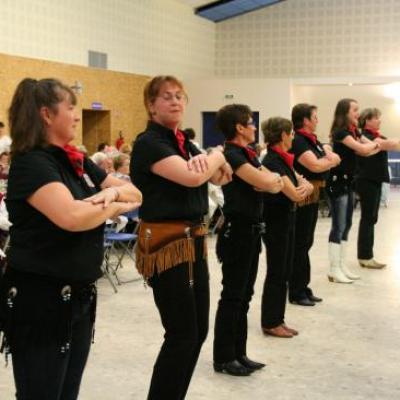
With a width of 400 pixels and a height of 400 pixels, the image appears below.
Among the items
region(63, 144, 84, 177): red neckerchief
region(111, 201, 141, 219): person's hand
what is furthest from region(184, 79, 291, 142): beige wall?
region(63, 144, 84, 177): red neckerchief

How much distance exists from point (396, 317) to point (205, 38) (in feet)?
55.0

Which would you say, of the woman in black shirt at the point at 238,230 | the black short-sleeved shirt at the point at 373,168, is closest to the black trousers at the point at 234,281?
the woman in black shirt at the point at 238,230

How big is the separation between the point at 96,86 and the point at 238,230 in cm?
1264

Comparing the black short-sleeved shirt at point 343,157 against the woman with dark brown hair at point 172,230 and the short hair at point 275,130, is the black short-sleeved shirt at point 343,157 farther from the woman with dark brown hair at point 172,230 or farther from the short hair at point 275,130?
the woman with dark brown hair at point 172,230

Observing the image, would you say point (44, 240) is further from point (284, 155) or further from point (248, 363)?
point (284, 155)

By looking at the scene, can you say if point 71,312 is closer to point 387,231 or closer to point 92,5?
point 387,231

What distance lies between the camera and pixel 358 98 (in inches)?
815

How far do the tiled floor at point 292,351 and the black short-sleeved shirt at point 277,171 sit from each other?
98 cm

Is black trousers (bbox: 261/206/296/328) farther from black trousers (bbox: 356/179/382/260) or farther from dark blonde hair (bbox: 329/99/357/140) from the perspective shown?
black trousers (bbox: 356/179/382/260)

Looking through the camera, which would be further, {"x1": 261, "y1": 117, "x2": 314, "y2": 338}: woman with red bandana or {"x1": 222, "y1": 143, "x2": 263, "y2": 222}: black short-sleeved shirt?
{"x1": 261, "y1": 117, "x2": 314, "y2": 338}: woman with red bandana

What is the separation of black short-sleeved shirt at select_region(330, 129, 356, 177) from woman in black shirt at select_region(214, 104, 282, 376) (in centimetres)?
249

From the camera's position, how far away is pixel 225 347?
3.87 meters

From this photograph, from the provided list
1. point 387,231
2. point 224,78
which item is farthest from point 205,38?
point 387,231

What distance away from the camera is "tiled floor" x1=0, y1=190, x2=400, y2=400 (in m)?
3.72
